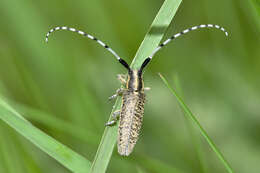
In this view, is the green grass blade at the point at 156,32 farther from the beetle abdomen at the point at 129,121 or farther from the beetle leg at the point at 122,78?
the beetle leg at the point at 122,78

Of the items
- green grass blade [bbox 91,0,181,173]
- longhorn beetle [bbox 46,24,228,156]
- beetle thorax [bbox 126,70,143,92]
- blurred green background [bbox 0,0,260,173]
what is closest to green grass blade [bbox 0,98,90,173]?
green grass blade [bbox 91,0,181,173]

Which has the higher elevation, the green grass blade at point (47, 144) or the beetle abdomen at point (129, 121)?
the green grass blade at point (47, 144)

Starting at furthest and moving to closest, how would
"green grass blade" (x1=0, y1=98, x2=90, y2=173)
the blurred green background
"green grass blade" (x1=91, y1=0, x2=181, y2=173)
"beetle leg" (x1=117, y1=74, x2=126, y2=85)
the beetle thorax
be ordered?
the blurred green background → "beetle leg" (x1=117, y1=74, x2=126, y2=85) → the beetle thorax → "green grass blade" (x1=91, y1=0, x2=181, y2=173) → "green grass blade" (x1=0, y1=98, x2=90, y2=173)

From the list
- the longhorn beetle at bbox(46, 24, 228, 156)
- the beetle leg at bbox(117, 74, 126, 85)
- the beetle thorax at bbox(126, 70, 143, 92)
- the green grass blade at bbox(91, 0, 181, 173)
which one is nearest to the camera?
the green grass blade at bbox(91, 0, 181, 173)

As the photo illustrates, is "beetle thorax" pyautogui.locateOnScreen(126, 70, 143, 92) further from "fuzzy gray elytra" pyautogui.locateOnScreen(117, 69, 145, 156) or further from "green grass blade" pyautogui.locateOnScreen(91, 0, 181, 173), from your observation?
"green grass blade" pyautogui.locateOnScreen(91, 0, 181, 173)

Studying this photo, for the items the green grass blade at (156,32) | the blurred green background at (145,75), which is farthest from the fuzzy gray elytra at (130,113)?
the blurred green background at (145,75)

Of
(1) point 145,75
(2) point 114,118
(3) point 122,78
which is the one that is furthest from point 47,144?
(1) point 145,75
